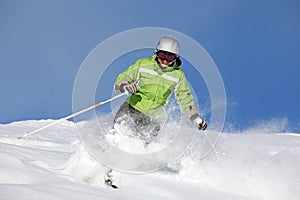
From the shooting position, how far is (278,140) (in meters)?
8.55

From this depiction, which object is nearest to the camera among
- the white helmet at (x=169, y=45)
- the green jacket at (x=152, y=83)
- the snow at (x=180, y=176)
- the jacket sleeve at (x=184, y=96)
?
the snow at (x=180, y=176)

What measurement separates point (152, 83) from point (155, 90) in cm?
13

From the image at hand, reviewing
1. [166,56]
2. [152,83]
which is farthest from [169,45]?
[152,83]

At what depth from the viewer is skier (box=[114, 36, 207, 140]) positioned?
6.03 m

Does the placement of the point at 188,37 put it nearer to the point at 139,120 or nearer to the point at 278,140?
the point at 139,120

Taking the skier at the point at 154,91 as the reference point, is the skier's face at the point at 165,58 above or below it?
above

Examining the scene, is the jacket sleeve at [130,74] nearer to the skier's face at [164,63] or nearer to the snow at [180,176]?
the skier's face at [164,63]

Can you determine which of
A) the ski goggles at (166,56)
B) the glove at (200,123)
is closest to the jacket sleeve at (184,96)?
the glove at (200,123)

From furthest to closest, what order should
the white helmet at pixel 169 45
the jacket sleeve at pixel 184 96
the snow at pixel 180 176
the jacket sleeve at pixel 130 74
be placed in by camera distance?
the jacket sleeve at pixel 184 96 < the jacket sleeve at pixel 130 74 < the white helmet at pixel 169 45 < the snow at pixel 180 176

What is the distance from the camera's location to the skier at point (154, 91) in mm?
6027

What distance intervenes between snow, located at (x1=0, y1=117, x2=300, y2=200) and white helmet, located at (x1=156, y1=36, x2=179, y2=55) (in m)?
1.59

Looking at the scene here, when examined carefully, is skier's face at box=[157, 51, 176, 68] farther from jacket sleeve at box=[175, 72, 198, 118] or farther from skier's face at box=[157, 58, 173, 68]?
jacket sleeve at box=[175, 72, 198, 118]

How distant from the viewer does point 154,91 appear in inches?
246

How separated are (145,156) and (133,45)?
5.68ft
